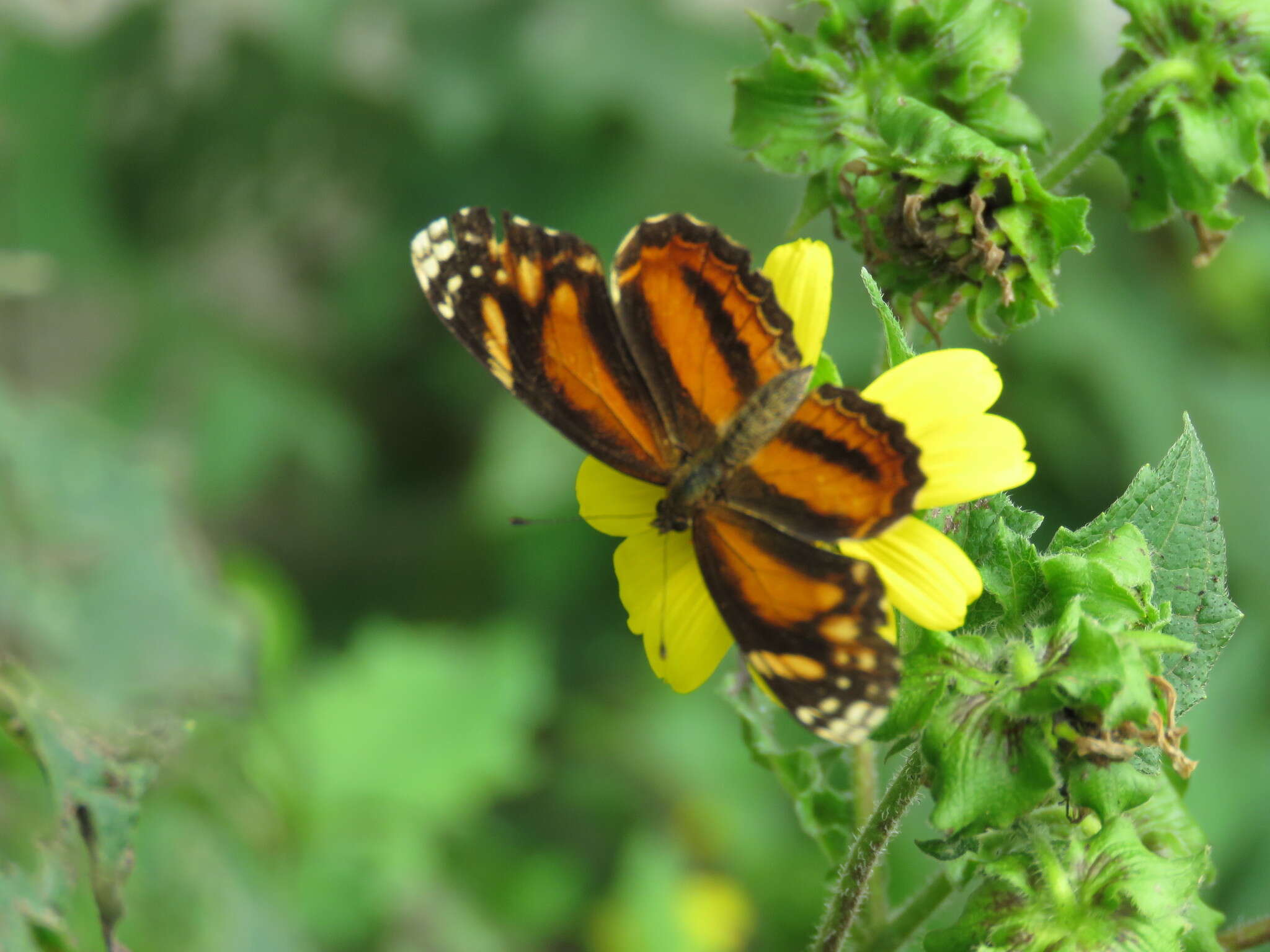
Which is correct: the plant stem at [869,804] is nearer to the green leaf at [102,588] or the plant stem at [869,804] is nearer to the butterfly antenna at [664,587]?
the butterfly antenna at [664,587]

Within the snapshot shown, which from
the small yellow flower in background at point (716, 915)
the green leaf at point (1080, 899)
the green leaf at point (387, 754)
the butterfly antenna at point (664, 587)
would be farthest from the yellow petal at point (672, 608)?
the small yellow flower in background at point (716, 915)

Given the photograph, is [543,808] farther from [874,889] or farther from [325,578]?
[874,889]

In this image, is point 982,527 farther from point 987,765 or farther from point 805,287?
point 805,287

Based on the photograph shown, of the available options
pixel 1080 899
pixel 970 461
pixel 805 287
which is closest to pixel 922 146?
pixel 805 287

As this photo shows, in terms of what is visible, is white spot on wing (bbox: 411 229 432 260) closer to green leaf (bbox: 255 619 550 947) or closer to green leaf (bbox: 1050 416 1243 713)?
green leaf (bbox: 1050 416 1243 713)

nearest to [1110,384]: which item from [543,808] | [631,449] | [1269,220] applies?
[1269,220]

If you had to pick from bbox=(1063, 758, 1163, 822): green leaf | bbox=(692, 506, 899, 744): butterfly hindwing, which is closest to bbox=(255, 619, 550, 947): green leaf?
bbox=(692, 506, 899, 744): butterfly hindwing
